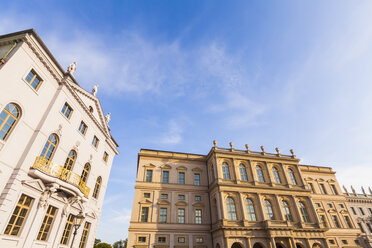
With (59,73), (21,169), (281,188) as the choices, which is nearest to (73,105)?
(59,73)

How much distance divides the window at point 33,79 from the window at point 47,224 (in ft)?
29.4

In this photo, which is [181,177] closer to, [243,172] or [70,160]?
[243,172]

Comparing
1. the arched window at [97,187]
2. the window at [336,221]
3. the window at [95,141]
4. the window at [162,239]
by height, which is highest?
the window at [95,141]

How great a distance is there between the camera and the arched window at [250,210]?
85.6ft

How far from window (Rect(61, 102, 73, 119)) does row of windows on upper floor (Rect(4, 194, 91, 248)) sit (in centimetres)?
698

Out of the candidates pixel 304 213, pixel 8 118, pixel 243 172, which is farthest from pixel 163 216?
pixel 304 213

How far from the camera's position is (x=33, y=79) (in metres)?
13.5

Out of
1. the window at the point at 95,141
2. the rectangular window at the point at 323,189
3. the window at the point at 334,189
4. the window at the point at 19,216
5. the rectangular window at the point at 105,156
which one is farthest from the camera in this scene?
the window at the point at 334,189

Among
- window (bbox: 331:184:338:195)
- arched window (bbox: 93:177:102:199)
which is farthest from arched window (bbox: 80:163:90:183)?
window (bbox: 331:184:338:195)

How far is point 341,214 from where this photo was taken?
32594mm

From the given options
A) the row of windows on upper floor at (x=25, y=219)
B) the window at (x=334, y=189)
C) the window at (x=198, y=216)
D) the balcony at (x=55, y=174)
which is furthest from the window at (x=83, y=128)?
the window at (x=334, y=189)

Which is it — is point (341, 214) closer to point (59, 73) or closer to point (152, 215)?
point (152, 215)

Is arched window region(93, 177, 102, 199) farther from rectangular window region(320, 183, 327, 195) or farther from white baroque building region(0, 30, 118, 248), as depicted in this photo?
rectangular window region(320, 183, 327, 195)

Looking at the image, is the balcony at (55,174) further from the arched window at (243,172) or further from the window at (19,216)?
A: the arched window at (243,172)
